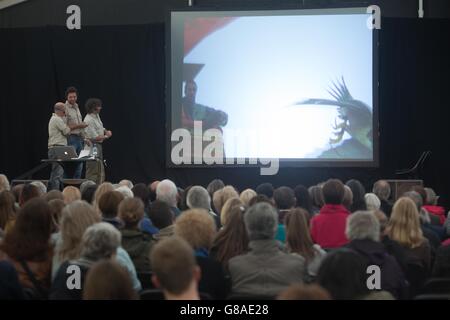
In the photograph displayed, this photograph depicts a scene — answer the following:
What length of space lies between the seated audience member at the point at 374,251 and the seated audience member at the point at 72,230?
1333 millimetres

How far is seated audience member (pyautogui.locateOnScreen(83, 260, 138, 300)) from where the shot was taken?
2.44 meters

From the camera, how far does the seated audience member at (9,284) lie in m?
3.11

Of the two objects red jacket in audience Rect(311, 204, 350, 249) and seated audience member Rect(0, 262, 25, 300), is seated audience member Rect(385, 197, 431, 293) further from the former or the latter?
seated audience member Rect(0, 262, 25, 300)

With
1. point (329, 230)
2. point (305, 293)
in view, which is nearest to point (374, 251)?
point (329, 230)

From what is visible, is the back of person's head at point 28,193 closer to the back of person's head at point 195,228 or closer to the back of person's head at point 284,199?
the back of person's head at point 284,199

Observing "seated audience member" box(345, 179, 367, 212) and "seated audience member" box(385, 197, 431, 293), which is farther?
"seated audience member" box(345, 179, 367, 212)

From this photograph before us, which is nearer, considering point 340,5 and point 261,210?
point 261,210

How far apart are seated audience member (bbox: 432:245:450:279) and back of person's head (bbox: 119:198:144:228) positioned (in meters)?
1.69

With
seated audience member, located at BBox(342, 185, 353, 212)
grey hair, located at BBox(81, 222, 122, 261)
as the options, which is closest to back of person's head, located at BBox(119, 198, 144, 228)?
grey hair, located at BBox(81, 222, 122, 261)

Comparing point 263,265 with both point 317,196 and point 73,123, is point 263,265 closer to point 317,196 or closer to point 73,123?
point 317,196
